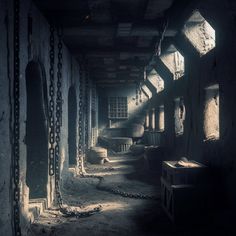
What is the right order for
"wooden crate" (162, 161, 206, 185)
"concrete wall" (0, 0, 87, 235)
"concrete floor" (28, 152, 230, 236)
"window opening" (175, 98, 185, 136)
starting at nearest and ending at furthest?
1. "concrete wall" (0, 0, 87, 235)
2. "concrete floor" (28, 152, 230, 236)
3. "wooden crate" (162, 161, 206, 185)
4. "window opening" (175, 98, 185, 136)

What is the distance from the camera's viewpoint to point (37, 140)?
6254 mm

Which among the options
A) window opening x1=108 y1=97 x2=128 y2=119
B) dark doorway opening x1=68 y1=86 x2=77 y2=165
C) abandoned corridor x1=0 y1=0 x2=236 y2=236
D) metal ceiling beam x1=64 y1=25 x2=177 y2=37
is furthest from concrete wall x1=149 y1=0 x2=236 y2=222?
window opening x1=108 y1=97 x2=128 y2=119

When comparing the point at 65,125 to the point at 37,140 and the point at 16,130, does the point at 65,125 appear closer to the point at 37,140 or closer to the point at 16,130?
the point at 37,140

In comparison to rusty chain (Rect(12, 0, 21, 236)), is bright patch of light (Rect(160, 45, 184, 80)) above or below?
above

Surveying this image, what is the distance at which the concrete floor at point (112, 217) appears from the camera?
15.8 feet

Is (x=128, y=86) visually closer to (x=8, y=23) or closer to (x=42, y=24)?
(x=42, y=24)

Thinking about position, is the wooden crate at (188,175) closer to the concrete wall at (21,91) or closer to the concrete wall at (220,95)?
the concrete wall at (220,95)

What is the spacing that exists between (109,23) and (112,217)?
13.6 feet

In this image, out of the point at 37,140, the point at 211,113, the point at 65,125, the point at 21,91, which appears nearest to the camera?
the point at 21,91

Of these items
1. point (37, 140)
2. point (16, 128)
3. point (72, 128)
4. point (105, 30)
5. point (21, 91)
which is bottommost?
point (37, 140)

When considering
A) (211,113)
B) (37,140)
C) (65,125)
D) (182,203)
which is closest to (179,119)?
(211,113)

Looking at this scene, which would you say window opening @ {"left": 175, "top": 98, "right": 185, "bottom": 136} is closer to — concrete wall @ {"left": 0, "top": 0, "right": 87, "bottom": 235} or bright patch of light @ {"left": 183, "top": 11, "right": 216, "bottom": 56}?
bright patch of light @ {"left": 183, "top": 11, "right": 216, "bottom": 56}

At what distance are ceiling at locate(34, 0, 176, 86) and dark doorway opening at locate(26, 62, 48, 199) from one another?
1394 millimetres

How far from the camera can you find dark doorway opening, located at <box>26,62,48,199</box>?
599cm
